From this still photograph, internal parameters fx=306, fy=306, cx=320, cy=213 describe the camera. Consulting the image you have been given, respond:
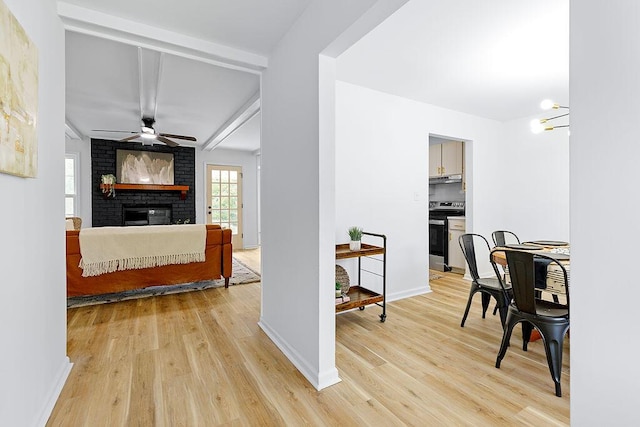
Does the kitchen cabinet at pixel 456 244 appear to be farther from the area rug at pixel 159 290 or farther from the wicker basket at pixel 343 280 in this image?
Result: the area rug at pixel 159 290

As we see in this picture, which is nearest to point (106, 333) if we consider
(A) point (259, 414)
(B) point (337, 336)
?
(A) point (259, 414)

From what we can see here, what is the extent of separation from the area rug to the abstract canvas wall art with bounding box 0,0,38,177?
8.39 ft

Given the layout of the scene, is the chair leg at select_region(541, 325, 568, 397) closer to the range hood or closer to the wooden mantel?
the range hood

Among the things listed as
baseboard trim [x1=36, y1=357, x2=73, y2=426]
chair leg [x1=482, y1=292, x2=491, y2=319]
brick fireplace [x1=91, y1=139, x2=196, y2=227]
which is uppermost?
brick fireplace [x1=91, y1=139, x2=196, y2=227]

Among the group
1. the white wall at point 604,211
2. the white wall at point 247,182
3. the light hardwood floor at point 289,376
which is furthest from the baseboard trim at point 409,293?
the white wall at point 247,182

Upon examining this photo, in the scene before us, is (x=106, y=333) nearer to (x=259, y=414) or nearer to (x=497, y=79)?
(x=259, y=414)

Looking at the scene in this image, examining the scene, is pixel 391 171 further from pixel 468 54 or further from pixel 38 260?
pixel 38 260

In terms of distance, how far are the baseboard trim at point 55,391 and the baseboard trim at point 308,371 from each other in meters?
1.33

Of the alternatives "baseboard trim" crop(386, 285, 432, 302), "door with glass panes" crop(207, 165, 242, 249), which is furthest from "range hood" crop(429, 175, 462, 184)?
"door with glass panes" crop(207, 165, 242, 249)

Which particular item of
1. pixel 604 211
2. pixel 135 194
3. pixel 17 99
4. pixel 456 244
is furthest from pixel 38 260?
pixel 135 194

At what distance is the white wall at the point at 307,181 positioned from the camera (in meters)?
1.85

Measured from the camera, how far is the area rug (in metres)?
3.42

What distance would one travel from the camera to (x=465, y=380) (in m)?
1.92

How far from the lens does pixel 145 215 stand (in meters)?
6.61
